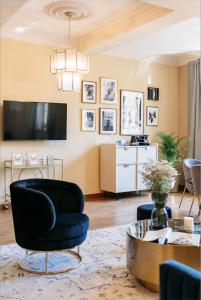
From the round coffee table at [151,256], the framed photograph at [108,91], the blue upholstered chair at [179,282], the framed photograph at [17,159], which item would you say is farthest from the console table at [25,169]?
the blue upholstered chair at [179,282]

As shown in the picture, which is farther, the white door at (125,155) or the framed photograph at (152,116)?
the framed photograph at (152,116)

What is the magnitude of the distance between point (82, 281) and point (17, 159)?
11.2 feet

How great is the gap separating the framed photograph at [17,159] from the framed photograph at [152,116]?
3.15 metres

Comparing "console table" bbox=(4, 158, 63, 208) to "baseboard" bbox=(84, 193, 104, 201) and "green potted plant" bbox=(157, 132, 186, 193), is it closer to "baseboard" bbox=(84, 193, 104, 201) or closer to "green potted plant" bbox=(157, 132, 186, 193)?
"baseboard" bbox=(84, 193, 104, 201)

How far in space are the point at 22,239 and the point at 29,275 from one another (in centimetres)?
32

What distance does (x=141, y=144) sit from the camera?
7.12 metres

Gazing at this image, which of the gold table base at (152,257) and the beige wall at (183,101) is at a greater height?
the beige wall at (183,101)

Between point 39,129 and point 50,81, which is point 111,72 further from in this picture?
point 39,129

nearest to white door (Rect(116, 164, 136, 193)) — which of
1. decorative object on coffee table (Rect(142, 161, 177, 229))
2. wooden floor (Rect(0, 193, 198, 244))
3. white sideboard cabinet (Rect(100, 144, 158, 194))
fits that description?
white sideboard cabinet (Rect(100, 144, 158, 194))

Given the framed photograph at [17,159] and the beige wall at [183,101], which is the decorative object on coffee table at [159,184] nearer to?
the framed photograph at [17,159]

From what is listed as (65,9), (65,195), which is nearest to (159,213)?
(65,195)

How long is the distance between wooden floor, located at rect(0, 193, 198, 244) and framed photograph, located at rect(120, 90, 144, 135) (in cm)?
144

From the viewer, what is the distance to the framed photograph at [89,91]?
267 inches

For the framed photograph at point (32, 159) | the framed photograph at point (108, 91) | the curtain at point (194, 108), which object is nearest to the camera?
the framed photograph at point (32, 159)
